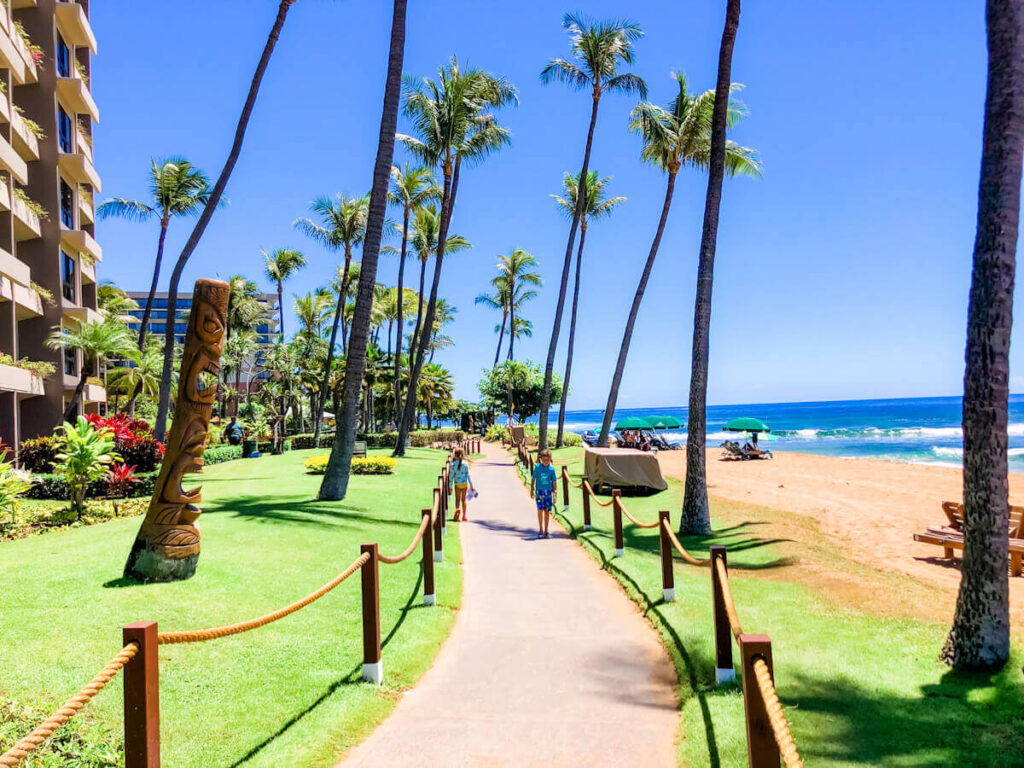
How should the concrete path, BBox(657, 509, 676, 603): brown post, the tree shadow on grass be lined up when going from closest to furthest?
1. the tree shadow on grass
2. the concrete path
3. BBox(657, 509, 676, 603): brown post

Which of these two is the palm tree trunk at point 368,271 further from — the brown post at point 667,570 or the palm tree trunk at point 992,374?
the palm tree trunk at point 992,374

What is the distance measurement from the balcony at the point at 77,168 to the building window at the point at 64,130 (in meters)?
0.39

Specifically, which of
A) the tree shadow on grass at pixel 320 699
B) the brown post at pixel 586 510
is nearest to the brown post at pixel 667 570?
the tree shadow on grass at pixel 320 699

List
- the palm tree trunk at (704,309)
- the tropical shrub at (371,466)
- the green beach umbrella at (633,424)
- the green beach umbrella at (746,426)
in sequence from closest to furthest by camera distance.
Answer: the palm tree trunk at (704,309)
the tropical shrub at (371,466)
the green beach umbrella at (746,426)
the green beach umbrella at (633,424)

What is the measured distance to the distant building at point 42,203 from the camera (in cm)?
2183

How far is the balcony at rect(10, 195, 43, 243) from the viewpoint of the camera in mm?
22641

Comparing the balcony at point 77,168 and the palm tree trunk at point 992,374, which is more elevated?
the balcony at point 77,168

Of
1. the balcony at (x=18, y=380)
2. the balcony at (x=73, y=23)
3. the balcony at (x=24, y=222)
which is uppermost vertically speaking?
the balcony at (x=73, y=23)

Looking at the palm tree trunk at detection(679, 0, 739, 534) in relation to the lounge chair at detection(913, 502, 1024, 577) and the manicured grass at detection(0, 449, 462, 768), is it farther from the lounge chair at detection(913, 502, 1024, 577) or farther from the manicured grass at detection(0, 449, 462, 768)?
the manicured grass at detection(0, 449, 462, 768)

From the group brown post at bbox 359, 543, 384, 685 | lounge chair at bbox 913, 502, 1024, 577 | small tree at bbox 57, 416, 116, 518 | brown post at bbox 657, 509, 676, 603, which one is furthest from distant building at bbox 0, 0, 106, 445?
lounge chair at bbox 913, 502, 1024, 577

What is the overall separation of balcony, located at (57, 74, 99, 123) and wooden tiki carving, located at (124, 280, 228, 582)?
1007 inches

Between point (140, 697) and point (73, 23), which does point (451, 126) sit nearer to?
point (73, 23)

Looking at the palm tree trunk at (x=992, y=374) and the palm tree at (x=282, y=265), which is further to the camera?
the palm tree at (x=282, y=265)

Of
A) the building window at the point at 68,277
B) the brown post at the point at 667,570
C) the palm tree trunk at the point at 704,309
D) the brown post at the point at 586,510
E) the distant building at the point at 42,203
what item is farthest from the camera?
the building window at the point at 68,277
